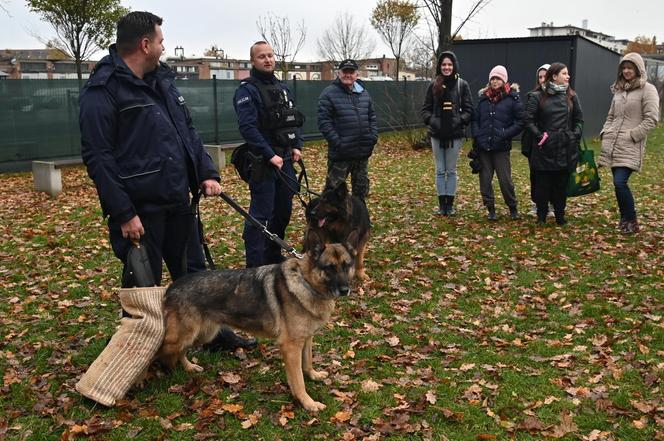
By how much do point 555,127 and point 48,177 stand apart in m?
9.44

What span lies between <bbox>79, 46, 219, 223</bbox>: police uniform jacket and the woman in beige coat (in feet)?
19.9

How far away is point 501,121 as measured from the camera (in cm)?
835

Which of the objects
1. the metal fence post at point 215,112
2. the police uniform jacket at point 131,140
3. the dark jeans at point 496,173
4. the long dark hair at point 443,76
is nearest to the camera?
the police uniform jacket at point 131,140

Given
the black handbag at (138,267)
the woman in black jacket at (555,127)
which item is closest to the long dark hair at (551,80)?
the woman in black jacket at (555,127)

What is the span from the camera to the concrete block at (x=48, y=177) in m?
11.5

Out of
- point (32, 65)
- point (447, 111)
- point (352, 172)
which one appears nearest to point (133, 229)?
point (352, 172)

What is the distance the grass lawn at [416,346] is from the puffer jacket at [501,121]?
124cm

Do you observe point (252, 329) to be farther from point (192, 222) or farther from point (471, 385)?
point (471, 385)

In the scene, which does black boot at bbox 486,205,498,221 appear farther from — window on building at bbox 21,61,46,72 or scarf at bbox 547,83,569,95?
window on building at bbox 21,61,46,72

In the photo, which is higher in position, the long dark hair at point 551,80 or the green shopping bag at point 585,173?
the long dark hair at point 551,80

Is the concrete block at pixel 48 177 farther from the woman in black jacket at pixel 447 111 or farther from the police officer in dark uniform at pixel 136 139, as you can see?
the police officer in dark uniform at pixel 136 139

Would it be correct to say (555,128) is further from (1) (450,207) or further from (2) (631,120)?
(1) (450,207)

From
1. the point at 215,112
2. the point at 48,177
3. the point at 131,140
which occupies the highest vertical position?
the point at 215,112

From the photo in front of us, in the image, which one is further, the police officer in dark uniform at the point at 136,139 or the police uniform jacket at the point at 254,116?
the police uniform jacket at the point at 254,116
